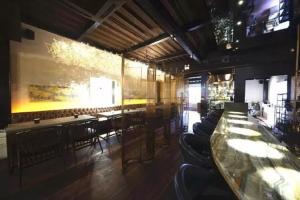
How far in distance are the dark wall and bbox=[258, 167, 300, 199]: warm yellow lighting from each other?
21.3 ft

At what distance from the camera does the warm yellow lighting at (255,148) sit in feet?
4.16

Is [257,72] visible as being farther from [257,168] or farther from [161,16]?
[257,168]

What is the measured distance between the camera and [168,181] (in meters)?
2.47

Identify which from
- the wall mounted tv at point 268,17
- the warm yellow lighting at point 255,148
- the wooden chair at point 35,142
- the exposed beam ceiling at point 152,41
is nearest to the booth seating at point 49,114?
the wooden chair at point 35,142

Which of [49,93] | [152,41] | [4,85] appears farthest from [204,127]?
[4,85]

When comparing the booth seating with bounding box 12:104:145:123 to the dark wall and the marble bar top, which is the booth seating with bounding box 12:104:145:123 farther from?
the dark wall

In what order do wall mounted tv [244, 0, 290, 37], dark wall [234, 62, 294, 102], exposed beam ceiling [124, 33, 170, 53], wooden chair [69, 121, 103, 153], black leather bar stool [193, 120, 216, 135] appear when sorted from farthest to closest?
1. dark wall [234, 62, 294, 102]
2. exposed beam ceiling [124, 33, 170, 53]
3. wall mounted tv [244, 0, 290, 37]
4. wooden chair [69, 121, 103, 153]
5. black leather bar stool [193, 120, 216, 135]

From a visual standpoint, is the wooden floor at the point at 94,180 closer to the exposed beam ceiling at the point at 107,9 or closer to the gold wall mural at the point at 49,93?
the gold wall mural at the point at 49,93

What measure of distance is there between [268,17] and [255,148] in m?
5.70

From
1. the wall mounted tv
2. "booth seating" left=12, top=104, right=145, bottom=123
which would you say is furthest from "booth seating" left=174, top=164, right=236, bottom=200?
the wall mounted tv

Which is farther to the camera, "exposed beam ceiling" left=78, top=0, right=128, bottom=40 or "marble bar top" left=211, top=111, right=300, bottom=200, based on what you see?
"exposed beam ceiling" left=78, top=0, right=128, bottom=40

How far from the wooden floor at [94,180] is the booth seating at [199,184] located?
2.83 feet

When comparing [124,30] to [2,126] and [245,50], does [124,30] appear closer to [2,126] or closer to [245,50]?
[2,126]

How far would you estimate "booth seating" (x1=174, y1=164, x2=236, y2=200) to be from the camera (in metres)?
0.86
